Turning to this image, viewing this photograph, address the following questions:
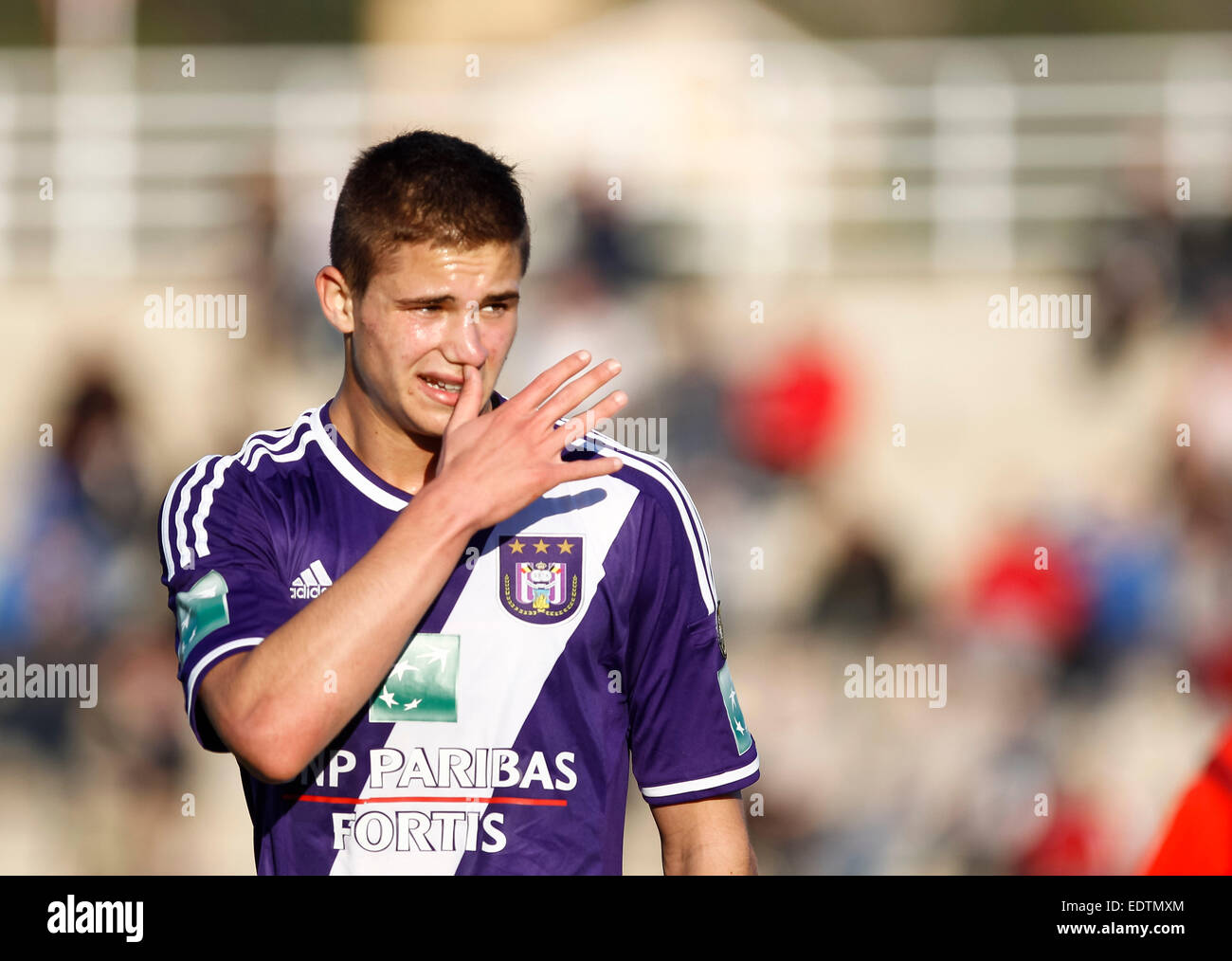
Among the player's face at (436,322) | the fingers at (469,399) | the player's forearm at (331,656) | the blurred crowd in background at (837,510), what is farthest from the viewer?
the blurred crowd in background at (837,510)

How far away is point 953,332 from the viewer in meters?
8.20

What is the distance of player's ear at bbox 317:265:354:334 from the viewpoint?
2.48 meters

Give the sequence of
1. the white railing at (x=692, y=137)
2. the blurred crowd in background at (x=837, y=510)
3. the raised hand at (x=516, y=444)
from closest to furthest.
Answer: the raised hand at (x=516, y=444)
the blurred crowd in background at (x=837, y=510)
the white railing at (x=692, y=137)

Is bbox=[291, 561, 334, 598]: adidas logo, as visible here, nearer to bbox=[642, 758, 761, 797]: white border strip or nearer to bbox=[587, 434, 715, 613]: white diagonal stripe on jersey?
bbox=[587, 434, 715, 613]: white diagonal stripe on jersey

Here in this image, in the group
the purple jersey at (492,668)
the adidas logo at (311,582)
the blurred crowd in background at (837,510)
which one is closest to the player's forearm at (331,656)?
the purple jersey at (492,668)

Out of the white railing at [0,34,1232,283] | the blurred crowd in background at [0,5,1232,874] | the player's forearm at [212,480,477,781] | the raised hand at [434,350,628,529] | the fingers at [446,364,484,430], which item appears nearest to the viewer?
the player's forearm at [212,480,477,781]

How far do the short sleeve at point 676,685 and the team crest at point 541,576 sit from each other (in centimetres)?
12

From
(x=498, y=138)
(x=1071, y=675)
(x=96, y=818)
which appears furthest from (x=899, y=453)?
(x=96, y=818)

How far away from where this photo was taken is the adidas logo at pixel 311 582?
235 cm

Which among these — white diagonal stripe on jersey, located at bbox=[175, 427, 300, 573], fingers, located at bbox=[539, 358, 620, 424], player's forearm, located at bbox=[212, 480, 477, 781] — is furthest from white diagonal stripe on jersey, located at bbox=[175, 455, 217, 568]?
fingers, located at bbox=[539, 358, 620, 424]

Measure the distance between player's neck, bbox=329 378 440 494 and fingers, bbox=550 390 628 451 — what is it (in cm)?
35

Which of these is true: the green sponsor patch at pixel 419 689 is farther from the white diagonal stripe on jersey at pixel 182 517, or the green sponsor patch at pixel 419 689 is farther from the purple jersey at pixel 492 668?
the white diagonal stripe on jersey at pixel 182 517

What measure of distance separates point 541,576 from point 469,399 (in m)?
0.37

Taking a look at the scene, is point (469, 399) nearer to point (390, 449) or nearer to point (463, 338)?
point (463, 338)
